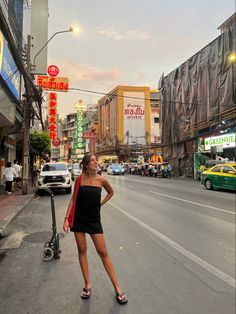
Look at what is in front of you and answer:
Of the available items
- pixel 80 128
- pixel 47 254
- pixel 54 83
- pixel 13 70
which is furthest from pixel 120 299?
pixel 80 128

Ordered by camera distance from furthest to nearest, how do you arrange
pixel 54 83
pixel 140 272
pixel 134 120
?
pixel 134 120 < pixel 54 83 < pixel 140 272

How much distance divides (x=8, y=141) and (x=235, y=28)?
2152 centimetres

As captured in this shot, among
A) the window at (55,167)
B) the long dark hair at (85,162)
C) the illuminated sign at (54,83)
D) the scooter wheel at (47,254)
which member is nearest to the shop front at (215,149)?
the window at (55,167)

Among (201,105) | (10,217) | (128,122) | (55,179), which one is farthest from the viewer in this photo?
(128,122)

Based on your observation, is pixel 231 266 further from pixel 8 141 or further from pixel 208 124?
pixel 208 124

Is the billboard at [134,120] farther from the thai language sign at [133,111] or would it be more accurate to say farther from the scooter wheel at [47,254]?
the scooter wheel at [47,254]

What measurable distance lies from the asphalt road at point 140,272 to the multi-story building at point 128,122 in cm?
6288

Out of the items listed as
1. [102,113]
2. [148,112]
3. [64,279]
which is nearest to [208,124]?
[64,279]

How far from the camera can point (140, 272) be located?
506 centimetres

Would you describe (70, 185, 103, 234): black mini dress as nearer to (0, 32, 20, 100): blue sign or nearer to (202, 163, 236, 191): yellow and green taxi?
(0, 32, 20, 100): blue sign

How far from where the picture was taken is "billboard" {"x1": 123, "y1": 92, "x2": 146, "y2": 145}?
74869 mm

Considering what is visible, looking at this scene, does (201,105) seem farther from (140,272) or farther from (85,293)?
(85,293)

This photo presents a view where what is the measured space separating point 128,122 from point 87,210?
7199 centimetres

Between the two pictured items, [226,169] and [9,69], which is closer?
[9,69]
